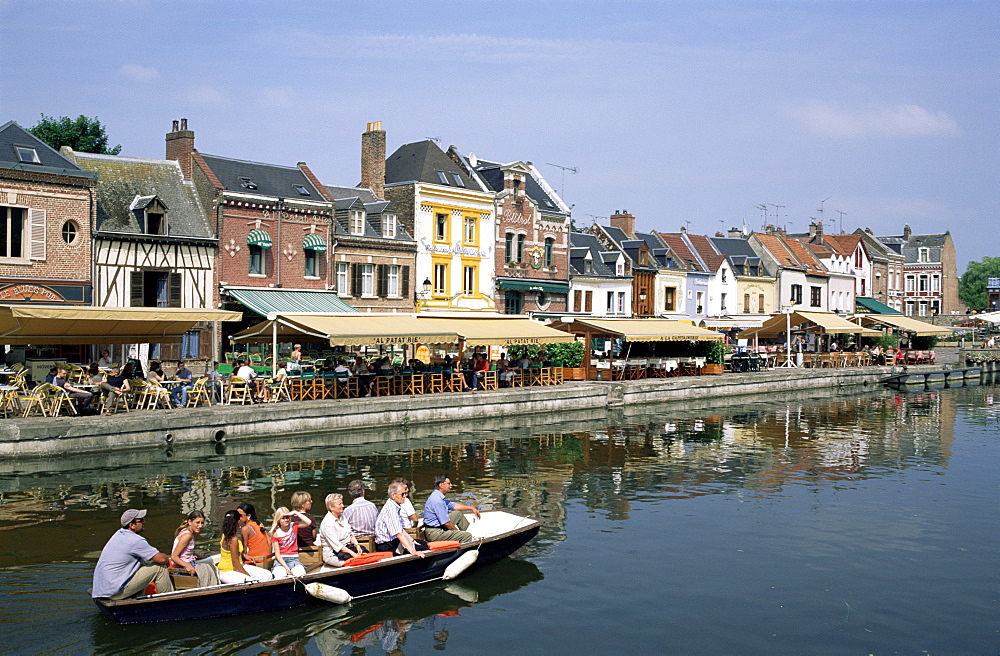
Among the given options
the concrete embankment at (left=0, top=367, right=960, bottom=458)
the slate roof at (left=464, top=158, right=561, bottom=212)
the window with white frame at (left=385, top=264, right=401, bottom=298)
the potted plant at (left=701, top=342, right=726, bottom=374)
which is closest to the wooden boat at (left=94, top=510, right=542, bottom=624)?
the concrete embankment at (left=0, top=367, right=960, bottom=458)

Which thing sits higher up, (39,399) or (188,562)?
(39,399)

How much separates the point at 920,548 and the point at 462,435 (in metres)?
14.7

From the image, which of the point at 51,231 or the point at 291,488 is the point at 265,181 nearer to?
the point at 51,231

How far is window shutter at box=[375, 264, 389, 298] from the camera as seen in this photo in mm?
41500

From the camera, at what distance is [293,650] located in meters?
10.9

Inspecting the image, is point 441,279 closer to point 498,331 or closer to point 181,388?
point 498,331

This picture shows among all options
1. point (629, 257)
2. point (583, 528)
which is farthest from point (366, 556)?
point (629, 257)

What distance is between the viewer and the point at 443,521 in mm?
13383

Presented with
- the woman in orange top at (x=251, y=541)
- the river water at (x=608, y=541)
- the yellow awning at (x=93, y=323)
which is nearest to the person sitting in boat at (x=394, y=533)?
the river water at (x=608, y=541)

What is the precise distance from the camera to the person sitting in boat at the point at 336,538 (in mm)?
12234

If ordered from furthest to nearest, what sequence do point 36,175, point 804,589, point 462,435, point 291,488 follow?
1. point 36,175
2. point 462,435
3. point 291,488
4. point 804,589

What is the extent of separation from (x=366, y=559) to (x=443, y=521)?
58.0 inches

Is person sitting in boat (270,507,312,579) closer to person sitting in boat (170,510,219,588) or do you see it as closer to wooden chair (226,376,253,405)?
person sitting in boat (170,510,219,588)

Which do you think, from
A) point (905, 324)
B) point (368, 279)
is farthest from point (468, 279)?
point (905, 324)
